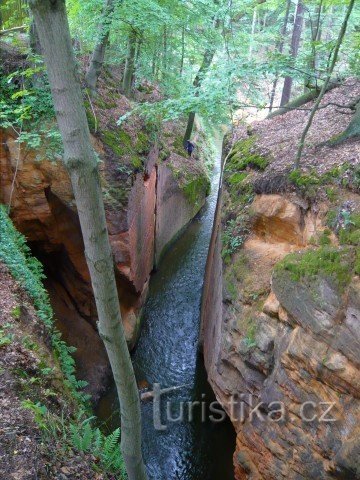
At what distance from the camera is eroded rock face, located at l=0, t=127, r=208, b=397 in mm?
8776

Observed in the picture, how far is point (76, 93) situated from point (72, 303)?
846 centimetres

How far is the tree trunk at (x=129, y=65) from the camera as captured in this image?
1092cm

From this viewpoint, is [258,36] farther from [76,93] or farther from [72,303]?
[76,93]

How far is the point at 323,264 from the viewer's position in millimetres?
5098

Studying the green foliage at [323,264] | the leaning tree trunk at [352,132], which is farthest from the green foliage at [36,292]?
the leaning tree trunk at [352,132]

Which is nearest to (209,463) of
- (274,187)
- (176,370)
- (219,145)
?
(176,370)

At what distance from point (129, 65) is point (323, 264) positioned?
35.4 feet

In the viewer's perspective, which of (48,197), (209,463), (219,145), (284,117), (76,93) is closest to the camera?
Answer: (76,93)

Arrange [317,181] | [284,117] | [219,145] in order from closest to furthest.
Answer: [317,181] < [284,117] < [219,145]

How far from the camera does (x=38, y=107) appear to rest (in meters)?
8.48

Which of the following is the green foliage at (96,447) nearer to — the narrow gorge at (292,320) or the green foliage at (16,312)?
the green foliage at (16,312)

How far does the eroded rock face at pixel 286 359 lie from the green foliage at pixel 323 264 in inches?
3.5

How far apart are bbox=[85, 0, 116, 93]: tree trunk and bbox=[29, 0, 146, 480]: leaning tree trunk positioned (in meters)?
6.81

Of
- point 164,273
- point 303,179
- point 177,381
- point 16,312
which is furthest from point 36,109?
point 177,381
